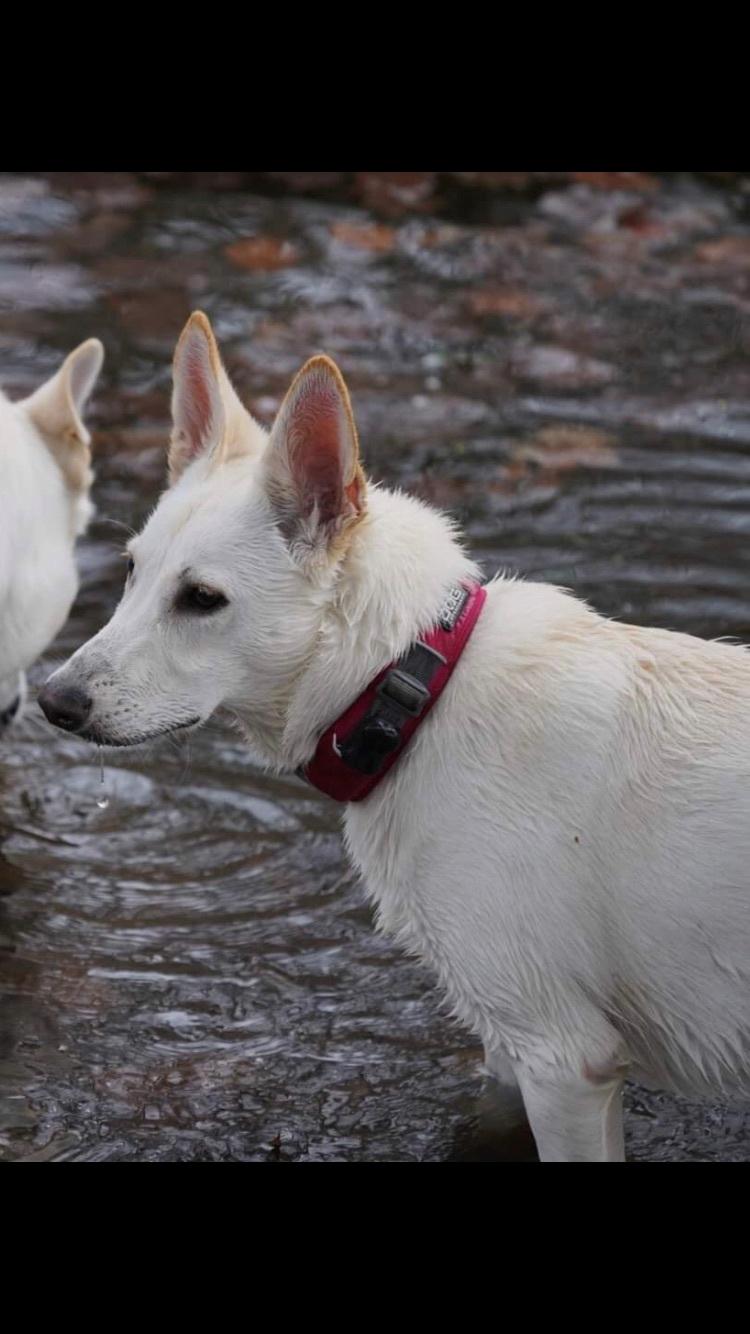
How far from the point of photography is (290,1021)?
193 inches

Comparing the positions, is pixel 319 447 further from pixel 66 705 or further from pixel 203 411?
pixel 66 705

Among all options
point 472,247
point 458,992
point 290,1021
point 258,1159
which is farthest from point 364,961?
point 472,247

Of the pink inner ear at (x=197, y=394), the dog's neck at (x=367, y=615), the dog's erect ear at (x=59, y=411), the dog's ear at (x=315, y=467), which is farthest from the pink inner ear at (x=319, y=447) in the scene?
the dog's erect ear at (x=59, y=411)

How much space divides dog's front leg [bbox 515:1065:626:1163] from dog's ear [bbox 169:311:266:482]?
5.47ft

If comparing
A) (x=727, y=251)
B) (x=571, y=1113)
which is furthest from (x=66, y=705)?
(x=727, y=251)

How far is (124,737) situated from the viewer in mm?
3771

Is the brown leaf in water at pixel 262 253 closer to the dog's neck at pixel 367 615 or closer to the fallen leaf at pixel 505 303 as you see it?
the fallen leaf at pixel 505 303

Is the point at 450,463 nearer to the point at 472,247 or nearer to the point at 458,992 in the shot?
the point at 472,247

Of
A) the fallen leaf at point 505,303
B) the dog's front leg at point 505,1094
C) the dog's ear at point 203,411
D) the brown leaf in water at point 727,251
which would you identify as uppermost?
the dog's ear at point 203,411

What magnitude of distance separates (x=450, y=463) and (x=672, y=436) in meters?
1.26

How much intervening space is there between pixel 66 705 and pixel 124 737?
150 mm

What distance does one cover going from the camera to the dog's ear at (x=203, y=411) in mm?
4109

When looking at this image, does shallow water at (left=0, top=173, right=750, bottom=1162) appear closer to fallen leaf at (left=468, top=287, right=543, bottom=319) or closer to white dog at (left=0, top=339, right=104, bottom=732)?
fallen leaf at (left=468, top=287, right=543, bottom=319)

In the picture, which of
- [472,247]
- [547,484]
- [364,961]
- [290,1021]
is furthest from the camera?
[472,247]
